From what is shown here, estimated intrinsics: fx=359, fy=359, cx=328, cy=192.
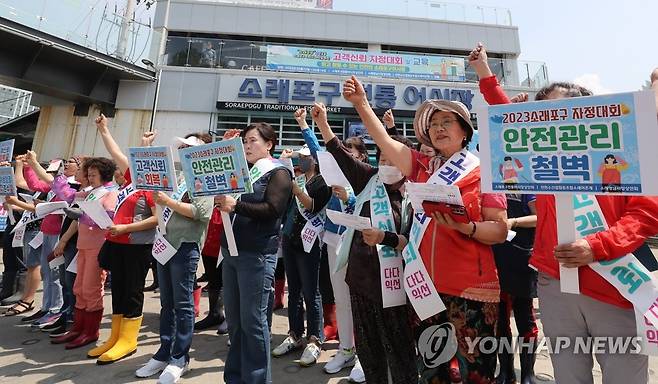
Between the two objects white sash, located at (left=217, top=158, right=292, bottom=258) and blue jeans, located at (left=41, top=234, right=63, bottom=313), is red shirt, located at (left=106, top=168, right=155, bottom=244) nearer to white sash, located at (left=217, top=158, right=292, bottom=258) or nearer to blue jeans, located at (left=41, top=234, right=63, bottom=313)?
white sash, located at (left=217, top=158, right=292, bottom=258)

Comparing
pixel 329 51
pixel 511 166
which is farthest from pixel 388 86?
pixel 511 166

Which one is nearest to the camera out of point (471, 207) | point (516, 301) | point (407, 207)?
point (471, 207)

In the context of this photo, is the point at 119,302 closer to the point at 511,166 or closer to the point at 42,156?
the point at 511,166

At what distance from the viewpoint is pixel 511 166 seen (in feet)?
5.15

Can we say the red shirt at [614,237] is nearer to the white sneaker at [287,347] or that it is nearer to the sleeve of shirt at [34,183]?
the white sneaker at [287,347]

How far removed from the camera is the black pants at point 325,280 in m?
3.95

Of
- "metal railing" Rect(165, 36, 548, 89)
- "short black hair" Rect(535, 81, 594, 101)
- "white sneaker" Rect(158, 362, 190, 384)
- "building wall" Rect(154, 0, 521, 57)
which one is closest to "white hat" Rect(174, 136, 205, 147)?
"white sneaker" Rect(158, 362, 190, 384)

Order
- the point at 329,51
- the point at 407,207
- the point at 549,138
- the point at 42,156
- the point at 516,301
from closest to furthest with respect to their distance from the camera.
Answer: the point at 549,138 → the point at 407,207 → the point at 516,301 → the point at 42,156 → the point at 329,51

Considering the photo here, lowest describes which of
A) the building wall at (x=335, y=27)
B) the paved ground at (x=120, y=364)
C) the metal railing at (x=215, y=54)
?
the paved ground at (x=120, y=364)

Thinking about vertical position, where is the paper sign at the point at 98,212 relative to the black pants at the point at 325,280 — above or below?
above

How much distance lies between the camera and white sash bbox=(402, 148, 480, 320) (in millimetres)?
1823

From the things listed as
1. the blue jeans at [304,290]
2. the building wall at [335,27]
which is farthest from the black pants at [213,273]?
the building wall at [335,27]

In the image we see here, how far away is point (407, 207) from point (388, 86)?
1440cm

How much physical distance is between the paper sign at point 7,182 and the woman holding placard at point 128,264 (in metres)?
2.12
